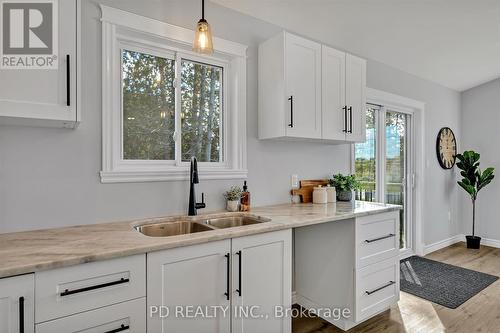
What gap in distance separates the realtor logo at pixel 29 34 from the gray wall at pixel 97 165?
40 cm

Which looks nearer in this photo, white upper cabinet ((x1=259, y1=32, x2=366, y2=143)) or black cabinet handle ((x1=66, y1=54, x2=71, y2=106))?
black cabinet handle ((x1=66, y1=54, x2=71, y2=106))

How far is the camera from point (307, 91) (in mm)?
2385

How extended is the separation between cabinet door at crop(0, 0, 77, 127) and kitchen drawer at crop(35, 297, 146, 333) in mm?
887

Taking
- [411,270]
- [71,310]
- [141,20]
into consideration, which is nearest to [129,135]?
[141,20]

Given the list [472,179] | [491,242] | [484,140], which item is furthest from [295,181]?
[491,242]

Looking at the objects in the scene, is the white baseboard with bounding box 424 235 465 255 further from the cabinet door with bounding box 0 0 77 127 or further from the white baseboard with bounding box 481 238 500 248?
the cabinet door with bounding box 0 0 77 127

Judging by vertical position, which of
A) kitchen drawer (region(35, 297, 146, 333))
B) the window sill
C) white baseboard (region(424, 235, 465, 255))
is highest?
the window sill

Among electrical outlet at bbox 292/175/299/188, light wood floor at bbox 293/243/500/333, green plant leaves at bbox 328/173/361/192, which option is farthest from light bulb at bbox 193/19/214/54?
light wood floor at bbox 293/243/500/333

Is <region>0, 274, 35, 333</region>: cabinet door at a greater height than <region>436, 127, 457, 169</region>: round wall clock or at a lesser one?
lesser

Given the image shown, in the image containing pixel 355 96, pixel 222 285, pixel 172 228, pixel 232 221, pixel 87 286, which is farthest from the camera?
pixel 355 96

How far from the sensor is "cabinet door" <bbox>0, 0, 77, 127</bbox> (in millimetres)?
1285

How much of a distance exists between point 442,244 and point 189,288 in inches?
177

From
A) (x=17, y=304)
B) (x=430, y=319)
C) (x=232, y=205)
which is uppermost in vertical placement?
(x=232, y=205)

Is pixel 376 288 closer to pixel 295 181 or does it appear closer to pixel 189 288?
pixel 295 181
